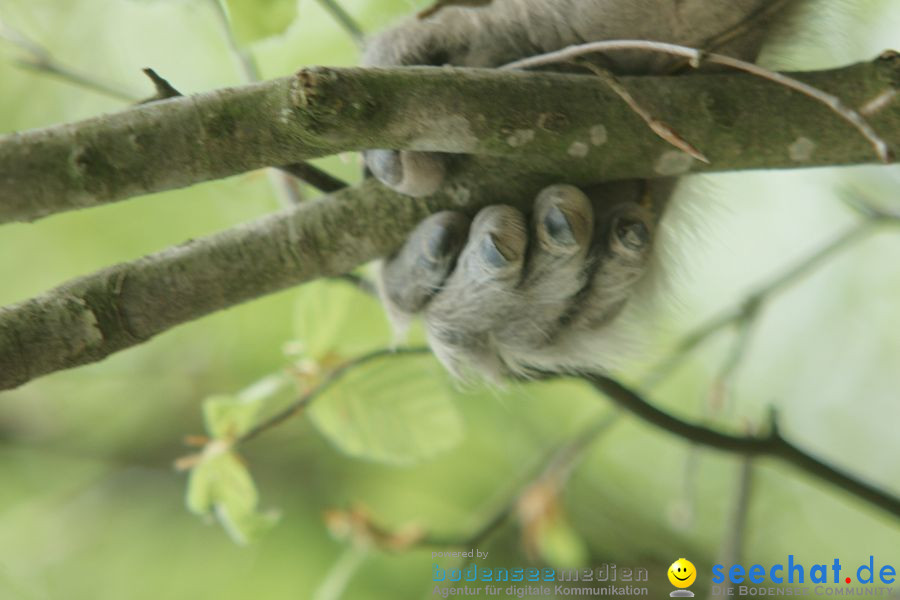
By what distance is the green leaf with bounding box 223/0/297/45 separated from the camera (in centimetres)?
91

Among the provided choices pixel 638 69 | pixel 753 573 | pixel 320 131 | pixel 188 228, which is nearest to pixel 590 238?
pixel 638 69

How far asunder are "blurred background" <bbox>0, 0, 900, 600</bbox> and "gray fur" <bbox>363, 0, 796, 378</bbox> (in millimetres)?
714

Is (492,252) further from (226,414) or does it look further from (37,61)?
(37,61)

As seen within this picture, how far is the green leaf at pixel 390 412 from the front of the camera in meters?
1.25

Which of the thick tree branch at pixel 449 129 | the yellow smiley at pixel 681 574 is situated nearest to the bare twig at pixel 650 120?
the thick tree branch at pixel 449 129

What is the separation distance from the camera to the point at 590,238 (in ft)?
3.01

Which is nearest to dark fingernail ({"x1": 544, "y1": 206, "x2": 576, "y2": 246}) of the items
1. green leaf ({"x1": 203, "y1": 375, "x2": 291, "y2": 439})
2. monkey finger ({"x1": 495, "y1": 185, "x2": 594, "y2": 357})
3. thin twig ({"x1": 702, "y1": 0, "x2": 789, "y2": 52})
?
monkey finger ({"x1": 495, "y1": 185, "x2": 594, "y2": 357})

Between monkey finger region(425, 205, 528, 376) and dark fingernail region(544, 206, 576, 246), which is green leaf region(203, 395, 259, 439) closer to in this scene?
monkey finger region(425, 205, 528, 376)

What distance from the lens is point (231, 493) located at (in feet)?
3.61

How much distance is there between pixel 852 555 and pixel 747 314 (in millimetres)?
1252

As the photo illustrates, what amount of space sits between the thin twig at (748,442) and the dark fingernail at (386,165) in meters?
0.40

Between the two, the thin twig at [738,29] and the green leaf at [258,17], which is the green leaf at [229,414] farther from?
the thin twig at [738,29]

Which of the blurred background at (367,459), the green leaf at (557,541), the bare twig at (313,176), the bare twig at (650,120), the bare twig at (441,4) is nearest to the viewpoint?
the bare twig at (650,120)

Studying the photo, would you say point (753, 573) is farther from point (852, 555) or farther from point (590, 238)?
point (852, 555)
